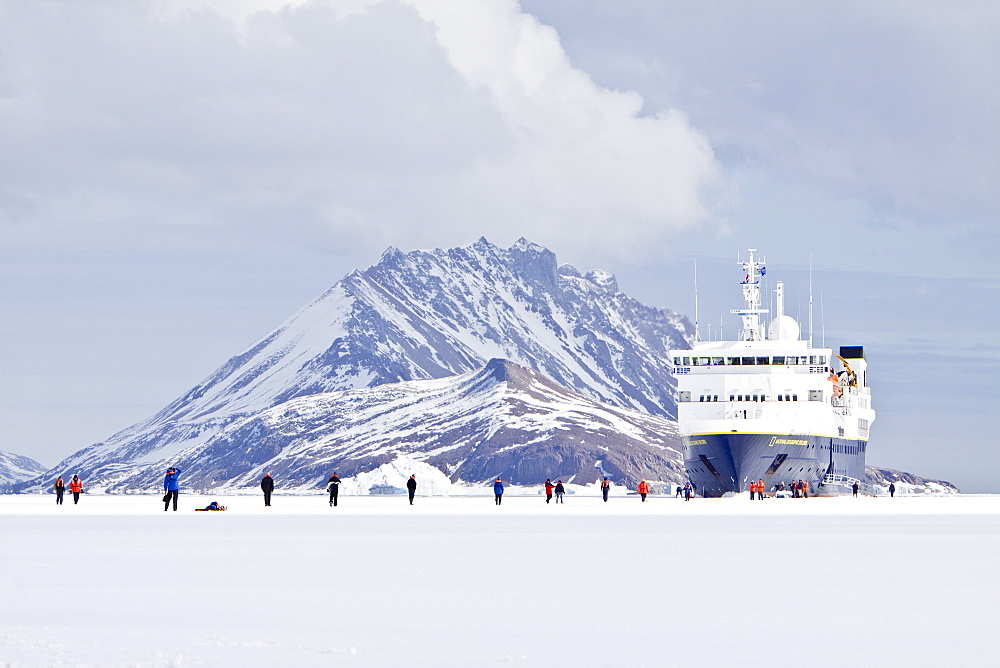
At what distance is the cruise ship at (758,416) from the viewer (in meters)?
135

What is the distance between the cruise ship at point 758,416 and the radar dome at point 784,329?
682 inches

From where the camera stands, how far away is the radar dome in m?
165

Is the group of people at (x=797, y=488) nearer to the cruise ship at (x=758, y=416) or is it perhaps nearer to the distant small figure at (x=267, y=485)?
the cruise ship at (x=758, y=416)
